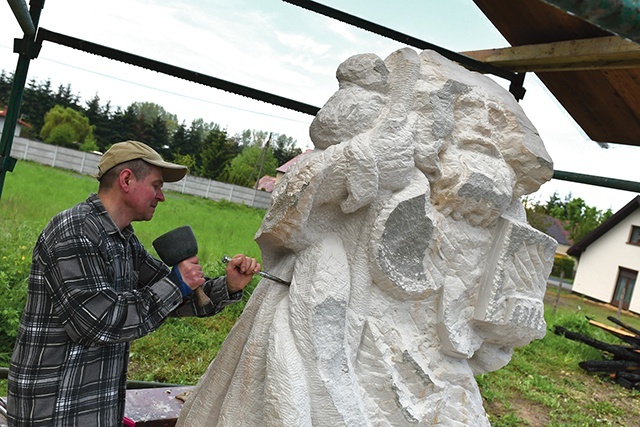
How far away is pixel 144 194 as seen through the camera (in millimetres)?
2000

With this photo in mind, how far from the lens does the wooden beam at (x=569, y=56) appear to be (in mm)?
2484

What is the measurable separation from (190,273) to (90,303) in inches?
12.8

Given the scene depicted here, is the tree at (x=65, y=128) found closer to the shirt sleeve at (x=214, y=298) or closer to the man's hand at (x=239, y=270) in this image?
the shirt sleeve at (x=214, y=298)

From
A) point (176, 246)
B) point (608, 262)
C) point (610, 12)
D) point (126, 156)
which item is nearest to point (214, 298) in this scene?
point (176, 246)

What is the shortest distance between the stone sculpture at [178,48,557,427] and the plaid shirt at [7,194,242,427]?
311mm

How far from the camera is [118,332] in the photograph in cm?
176

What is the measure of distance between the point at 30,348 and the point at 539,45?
2560 mm

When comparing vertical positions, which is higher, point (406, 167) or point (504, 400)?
point (406, 167)

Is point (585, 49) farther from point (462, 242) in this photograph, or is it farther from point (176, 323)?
point (176, 323)

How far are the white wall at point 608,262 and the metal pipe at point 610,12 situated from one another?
612 inches

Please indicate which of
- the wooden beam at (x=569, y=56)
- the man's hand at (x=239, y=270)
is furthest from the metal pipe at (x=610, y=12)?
the wooden beam at (x=569, y=56)

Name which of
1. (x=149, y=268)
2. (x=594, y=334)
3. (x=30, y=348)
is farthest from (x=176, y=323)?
(x=594, y=334)

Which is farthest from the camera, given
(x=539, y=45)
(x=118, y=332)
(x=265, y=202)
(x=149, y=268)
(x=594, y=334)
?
(x=594, y=334)

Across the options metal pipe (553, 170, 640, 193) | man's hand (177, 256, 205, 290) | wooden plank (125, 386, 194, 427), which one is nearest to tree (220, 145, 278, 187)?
wooden plank (125, 386, 194, 427)
